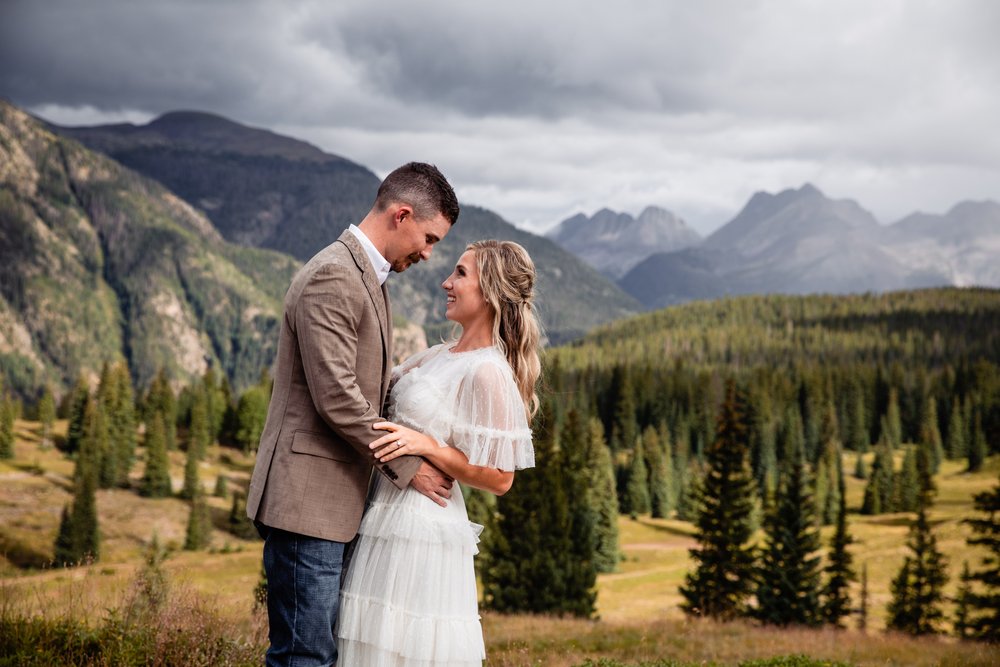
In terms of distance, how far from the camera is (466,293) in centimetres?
586

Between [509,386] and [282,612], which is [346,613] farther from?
[509,386]

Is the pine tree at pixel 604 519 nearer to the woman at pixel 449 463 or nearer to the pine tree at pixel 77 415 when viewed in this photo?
the woman at pixel 449 463

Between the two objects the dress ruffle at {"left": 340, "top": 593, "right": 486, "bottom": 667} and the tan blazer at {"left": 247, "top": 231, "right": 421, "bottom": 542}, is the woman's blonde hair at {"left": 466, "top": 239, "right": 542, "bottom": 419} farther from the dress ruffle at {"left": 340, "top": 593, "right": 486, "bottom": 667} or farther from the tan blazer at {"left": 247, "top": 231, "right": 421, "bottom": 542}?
the dress ruffle at {"left": 340, "top": 593, "right": 486, "bottom": 667}

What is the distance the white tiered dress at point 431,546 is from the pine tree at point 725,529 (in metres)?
37.0

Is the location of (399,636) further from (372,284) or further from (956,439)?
(956,439)

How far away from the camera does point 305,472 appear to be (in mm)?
5055

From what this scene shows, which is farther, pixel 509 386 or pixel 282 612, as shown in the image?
pixel 509 386

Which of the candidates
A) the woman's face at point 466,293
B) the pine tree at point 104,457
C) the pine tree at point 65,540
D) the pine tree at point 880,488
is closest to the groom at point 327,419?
the woman's face at point 466,293

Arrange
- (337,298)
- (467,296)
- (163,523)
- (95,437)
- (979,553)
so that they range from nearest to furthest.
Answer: (337,298) < (467,296) < (979,553) < (163,523) < (95,437)

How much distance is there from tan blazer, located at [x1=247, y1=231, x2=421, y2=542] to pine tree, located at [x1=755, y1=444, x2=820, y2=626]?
41537mm

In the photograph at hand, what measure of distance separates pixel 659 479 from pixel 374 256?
10043 cm

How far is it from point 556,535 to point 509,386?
37736 millimetres

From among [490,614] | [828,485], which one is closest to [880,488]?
[828,485]

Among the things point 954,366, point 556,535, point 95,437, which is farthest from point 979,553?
point 954,366
